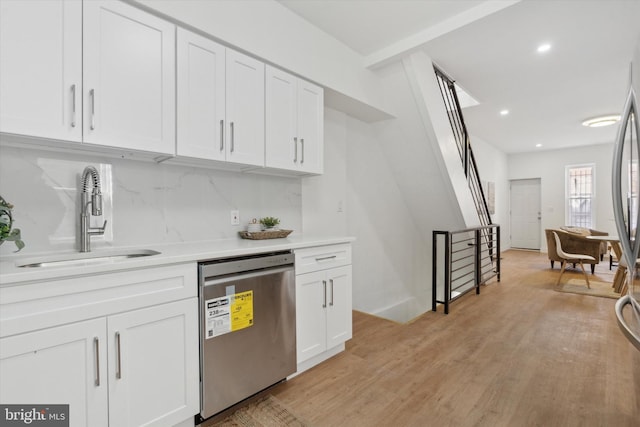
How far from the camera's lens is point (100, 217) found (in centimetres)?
175

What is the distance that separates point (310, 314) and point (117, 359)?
1174 millimetres

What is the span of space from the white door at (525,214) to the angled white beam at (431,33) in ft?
26.0

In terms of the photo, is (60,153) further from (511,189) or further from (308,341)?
(511,189)

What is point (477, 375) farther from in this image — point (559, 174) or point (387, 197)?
point (559, 174)

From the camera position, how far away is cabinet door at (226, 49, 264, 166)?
2.02 meters

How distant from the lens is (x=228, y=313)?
1.66 m

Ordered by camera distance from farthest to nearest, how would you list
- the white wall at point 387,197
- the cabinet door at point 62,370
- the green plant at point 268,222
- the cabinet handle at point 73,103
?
the white wall at point 387,197, the green plant at point 268,222, the cabinet handle at point 73,103, the cabinet door at point 62,370

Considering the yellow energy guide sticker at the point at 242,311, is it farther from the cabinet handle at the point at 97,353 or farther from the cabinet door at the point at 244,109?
the cabinet door at the point at 244,109

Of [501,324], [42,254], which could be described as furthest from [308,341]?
[501,324]

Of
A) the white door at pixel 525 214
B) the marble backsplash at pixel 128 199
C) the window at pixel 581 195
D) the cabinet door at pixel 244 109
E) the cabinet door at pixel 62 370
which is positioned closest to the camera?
the cabinet door at pixel 62 370

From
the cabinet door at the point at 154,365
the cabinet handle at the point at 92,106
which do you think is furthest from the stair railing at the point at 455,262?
the cabinet handle at the point at 92,106

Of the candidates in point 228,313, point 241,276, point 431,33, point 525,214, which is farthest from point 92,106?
point 525,214

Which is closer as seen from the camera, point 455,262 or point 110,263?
point 110,263

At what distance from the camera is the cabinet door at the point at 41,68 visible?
1.26 m
